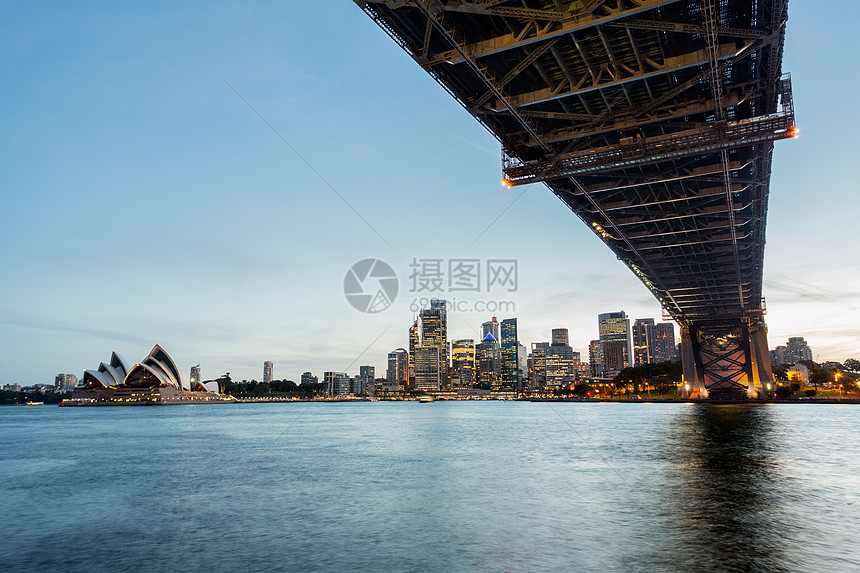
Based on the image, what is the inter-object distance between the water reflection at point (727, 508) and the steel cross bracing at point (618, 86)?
1408 cm

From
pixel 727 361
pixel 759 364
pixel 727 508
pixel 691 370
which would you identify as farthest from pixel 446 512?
pixel 691 370

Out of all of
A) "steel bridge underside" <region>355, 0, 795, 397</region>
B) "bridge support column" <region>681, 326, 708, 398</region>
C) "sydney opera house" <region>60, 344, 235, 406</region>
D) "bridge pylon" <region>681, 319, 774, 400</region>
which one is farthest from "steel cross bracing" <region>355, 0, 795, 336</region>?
"sydney opera house" <region>60, 344, 235, 406</region>

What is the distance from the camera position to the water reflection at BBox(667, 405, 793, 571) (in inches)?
406

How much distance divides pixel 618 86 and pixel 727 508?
56.1ft

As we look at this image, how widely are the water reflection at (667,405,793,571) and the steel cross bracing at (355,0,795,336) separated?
46.2 ft

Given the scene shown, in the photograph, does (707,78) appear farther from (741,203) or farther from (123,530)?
(123,530)

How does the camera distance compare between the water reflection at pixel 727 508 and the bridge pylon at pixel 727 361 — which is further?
the bridge pylon at pixel 727 361

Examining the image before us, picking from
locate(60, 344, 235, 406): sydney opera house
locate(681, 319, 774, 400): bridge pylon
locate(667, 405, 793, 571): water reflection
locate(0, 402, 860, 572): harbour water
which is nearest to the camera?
locate(667, 405, 793, 571): water reflection

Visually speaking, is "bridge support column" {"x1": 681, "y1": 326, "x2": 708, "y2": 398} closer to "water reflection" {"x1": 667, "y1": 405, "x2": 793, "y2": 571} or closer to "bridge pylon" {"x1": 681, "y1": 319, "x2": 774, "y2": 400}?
"bridge pylon" {"x1": 681, "y1": 319, "x2": 774, "y2": 400}

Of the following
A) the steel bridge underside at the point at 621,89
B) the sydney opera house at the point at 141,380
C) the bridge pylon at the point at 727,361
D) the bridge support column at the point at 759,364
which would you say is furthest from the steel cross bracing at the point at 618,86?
the sydney opera house at the point at 141,380

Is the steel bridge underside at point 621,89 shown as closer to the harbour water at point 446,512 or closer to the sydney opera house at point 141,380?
the harbour water at point 446,512

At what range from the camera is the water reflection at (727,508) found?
10.3m

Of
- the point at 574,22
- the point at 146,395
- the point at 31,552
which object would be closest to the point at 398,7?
the point at 574,22

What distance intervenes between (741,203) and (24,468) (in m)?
45.2
